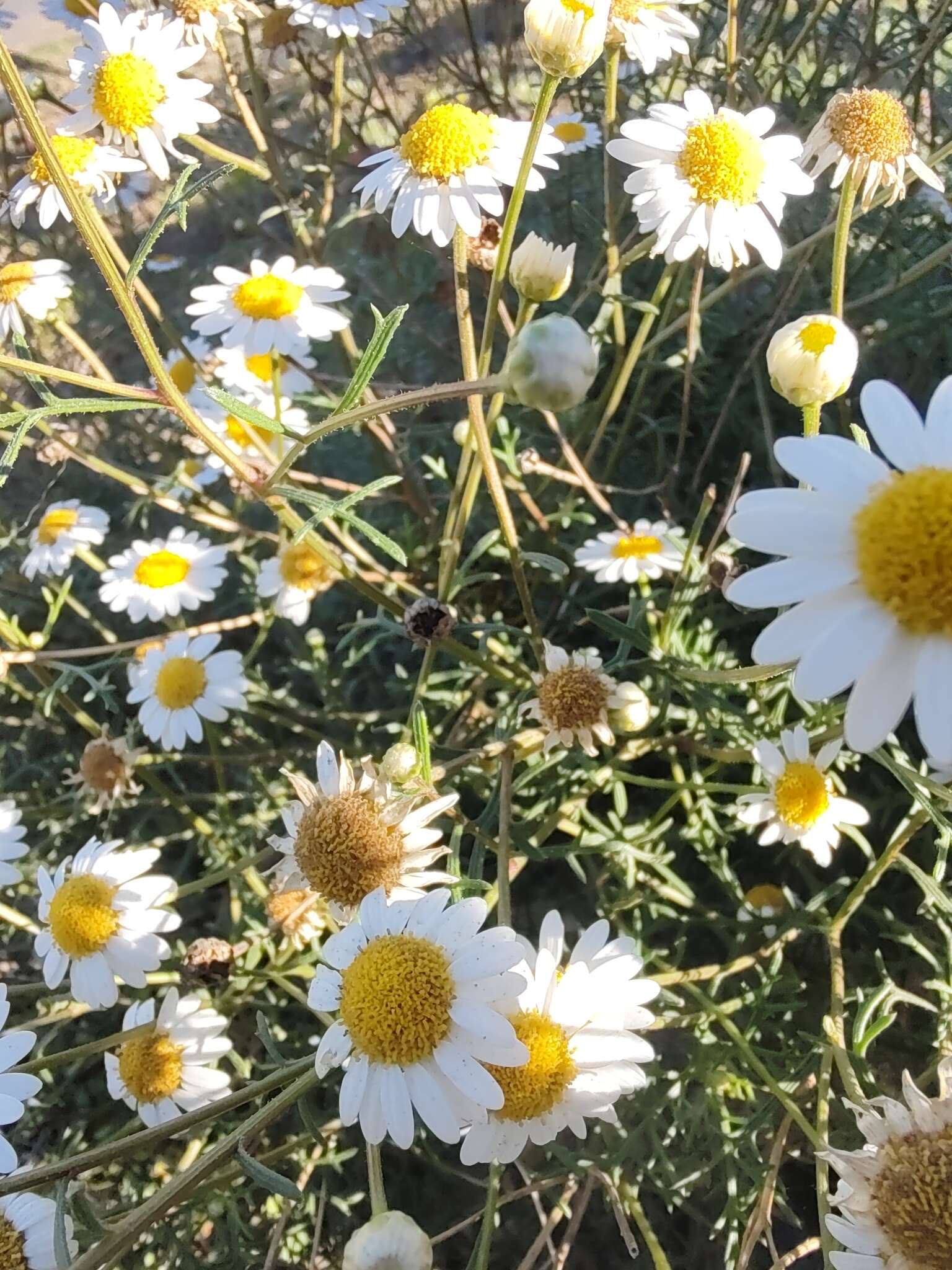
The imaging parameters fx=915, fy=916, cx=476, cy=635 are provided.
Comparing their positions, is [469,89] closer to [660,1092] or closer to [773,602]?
[773,602]

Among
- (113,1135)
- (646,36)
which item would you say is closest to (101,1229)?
(113,1135)

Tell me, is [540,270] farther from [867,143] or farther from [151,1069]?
[151,1069]

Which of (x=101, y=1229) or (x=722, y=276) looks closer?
(x=101, y=1229)

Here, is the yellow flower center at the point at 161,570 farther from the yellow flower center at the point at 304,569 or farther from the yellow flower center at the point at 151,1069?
the yellow flower center at the point at 151,1069

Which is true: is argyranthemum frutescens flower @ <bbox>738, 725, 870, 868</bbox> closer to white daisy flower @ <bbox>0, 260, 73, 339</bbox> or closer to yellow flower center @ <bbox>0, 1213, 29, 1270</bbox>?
yellow flower center @ <bbox>0, 1213, 29, 1270</bbox>

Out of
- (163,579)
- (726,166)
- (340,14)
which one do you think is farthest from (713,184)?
(163,579)

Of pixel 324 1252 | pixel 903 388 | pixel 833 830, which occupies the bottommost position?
pixel 324 1252

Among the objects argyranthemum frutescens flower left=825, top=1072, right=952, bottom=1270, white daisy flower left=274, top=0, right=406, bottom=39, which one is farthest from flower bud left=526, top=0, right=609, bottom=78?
argyranthemum frutescens flower left=825, top=1072, right=952, bottom=1270
